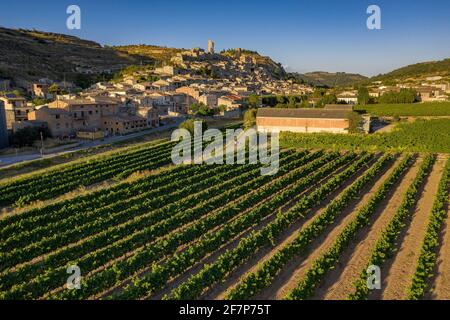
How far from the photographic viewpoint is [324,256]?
A: 13.9 metres

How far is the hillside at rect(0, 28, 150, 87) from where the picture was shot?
283ft

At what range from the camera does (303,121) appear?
45844 mm

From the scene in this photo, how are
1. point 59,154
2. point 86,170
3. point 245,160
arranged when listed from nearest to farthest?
point 86,170 < point 245,160 < point 59,154

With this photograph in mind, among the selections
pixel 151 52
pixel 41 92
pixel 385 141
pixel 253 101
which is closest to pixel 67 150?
pixel 385 141

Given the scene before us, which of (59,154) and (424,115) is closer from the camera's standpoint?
(59,154)

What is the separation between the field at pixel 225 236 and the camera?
1254 centimetres

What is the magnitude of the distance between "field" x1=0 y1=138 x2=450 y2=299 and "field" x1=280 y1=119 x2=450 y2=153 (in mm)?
9743

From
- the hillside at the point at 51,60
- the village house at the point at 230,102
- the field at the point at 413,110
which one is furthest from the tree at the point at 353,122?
the hillside at the point at 51,60

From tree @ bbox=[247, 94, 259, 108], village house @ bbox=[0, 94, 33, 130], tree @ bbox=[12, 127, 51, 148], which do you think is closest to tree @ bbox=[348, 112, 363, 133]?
tree @ bbox=[12, 127, 51, 148]

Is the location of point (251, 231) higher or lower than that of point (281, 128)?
lower

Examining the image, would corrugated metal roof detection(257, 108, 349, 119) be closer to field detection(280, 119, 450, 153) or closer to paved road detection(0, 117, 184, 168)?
field detection(280, 119, 450, 153)

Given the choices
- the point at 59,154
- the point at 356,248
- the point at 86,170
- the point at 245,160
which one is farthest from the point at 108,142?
the point at 356,248
